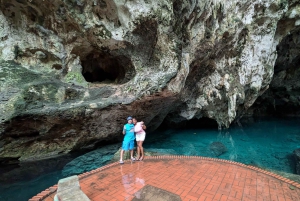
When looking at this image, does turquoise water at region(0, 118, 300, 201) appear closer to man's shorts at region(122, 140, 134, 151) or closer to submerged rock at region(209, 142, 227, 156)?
submerged rock at region(209, 142, 227, 156)

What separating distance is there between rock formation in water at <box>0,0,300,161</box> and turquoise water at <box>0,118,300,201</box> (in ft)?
3.55

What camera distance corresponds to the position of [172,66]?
26.2 feet

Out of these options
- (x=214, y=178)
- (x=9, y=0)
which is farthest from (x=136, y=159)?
(x=9, y=0)

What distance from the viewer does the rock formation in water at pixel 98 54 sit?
6.81m

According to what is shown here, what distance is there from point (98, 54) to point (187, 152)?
7451 millimetres

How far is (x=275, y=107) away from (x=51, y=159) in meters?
25.8

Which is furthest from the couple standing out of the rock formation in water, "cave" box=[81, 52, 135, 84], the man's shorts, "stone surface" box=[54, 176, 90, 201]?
"cave" box=[81, 52, 135, 84]

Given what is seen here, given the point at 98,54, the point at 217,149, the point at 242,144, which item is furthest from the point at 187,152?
the point at 98,54

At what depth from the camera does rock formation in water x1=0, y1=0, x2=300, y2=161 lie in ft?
22.4

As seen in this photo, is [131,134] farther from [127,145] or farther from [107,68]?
[107,68]

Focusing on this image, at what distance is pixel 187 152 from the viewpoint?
9.42 meters

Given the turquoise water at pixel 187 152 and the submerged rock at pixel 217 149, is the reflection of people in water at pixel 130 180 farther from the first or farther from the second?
the submerged rock at pixel 217 149

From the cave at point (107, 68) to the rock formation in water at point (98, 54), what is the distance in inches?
3.1

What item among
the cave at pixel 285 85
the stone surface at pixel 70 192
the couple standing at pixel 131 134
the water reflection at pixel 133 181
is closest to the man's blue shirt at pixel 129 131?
the couple standing at pixel 131 134
